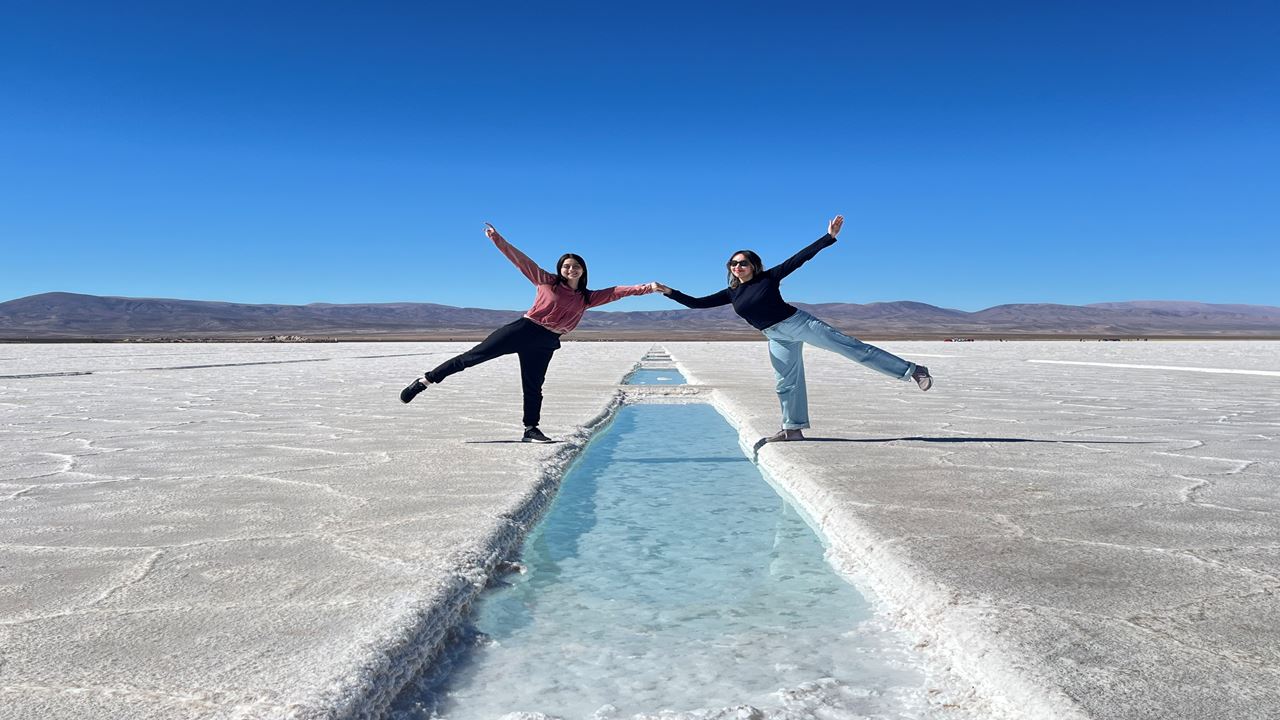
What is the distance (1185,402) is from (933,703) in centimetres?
685

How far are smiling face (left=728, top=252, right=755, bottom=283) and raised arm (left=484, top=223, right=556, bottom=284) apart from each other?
0.95 meters

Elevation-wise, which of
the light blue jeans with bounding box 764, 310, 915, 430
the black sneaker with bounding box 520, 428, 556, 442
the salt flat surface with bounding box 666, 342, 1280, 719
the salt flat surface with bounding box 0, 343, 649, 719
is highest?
the light blue jeans with bounding box 764, 310, 915, 430

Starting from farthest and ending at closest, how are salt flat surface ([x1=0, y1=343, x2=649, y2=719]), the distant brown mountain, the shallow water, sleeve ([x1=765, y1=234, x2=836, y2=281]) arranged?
the distant brown mountain < the shallow water < sleeve ([x1=765, y1=234, x2=836, y2=281]) < salt flat surface ([x1=0, y1=343, x2=649, y2=719])

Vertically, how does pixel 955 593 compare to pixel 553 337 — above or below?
below

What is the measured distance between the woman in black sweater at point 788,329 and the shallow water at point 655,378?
17.9 feet

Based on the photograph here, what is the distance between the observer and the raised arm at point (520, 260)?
4422 mm

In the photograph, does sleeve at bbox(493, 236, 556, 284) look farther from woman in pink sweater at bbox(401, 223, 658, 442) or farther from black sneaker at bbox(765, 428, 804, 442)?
black sneaker at bbox(765, 428, 804, 442)

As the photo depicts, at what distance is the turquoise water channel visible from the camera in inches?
59.9

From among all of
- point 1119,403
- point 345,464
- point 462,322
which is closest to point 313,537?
point 345,464

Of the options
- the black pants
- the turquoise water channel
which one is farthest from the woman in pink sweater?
the turquoise water channel

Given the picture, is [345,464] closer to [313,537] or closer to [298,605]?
[313,537]

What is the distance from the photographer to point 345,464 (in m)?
3.77

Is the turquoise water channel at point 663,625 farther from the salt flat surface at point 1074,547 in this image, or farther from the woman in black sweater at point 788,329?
the woman in black sweater at point 788,329

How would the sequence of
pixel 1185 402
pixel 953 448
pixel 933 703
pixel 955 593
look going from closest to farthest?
pixel 933 703, pixel 955 593, pixel 953 448, pixel 1185 402
